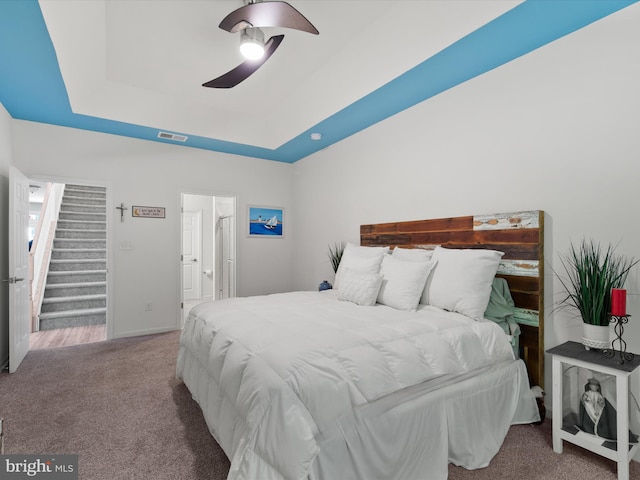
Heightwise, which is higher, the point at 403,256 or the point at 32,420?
the point at 403,256

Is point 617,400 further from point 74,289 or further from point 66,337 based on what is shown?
point 74,289

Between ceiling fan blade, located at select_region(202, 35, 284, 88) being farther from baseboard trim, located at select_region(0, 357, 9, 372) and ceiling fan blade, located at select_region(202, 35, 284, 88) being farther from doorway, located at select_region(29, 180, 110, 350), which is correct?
baseboard trim, located at select_region(0, 357, 9, 372)

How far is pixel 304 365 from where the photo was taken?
57.0 inches

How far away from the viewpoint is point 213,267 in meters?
6.93

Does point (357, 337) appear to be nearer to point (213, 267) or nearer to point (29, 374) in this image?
point (29, 374)

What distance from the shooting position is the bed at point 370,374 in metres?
1.36

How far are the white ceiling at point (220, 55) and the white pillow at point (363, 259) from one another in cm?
149

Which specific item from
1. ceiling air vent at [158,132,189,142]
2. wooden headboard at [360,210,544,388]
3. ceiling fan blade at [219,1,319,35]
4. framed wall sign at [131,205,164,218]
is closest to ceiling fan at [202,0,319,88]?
ceiling fan blade at [219,1,319,35]

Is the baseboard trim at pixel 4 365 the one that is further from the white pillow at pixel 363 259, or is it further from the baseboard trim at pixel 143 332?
the white pillow at pixel 363 259

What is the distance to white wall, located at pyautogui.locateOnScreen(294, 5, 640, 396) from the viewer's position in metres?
1.98

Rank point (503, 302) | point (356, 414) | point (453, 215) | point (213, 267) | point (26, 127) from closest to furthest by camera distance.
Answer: point (356, 414)
point (503, 302)
point (453, 215)
point (26, 127)
point (213, 267)

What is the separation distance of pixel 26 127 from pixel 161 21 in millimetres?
2530

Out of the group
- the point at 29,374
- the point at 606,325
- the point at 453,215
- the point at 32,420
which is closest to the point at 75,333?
the point at 29,374

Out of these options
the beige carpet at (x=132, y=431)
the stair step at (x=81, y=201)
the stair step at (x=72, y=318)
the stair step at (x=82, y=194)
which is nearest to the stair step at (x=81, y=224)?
the stair step at (x=81, y=201)
